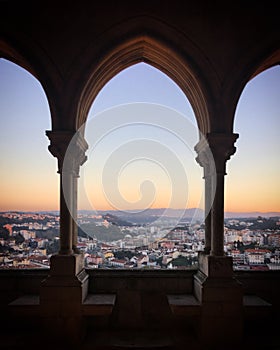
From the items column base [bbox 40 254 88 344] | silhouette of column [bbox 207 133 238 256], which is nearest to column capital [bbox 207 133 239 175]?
silhouette of column [bbox 207 133 238 256]

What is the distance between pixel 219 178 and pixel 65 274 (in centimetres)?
227

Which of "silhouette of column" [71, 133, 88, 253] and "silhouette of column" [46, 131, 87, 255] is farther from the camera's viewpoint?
"silhouette of column" [71, 133, 88, 253]

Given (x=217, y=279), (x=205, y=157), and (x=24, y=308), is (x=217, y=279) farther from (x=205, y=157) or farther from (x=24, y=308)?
(x=24, y=308)

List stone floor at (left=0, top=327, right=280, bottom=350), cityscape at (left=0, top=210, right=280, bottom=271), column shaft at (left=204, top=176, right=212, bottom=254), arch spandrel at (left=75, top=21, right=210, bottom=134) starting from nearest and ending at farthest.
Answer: stone floor at (left=0, top=327, right=280, bottom=350) → arch spandrel at (left=75, top=21, right=210, bottom=134) → column shaft at (left=204, top=176, right=212, bottom=254) → cityscape at (left=0, top=210, right=280, bottom=271)

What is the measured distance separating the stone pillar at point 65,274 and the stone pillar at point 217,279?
153 cm

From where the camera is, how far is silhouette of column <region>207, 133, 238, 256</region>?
14.5 ft

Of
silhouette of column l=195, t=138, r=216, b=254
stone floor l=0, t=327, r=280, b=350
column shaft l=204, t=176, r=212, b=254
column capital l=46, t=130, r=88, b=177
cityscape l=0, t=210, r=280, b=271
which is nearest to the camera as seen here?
stone floor l=0, t=327, r=280, b=350

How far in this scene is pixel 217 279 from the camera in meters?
4.35

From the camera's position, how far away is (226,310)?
4.27m

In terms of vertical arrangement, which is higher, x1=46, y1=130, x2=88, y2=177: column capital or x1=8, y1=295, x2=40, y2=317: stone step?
x1=46, y1=130, x2=88, y2=177: column capital

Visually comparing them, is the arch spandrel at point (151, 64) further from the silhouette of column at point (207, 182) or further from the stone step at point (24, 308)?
the stone step at point (24, 308)

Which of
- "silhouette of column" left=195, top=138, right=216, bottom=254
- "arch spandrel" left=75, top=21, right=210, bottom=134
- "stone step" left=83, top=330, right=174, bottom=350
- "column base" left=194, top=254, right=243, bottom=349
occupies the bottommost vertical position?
"stone step" left=83, top=330, right=174, bottom=350

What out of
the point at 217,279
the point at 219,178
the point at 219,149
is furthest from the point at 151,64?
the point at 217,279

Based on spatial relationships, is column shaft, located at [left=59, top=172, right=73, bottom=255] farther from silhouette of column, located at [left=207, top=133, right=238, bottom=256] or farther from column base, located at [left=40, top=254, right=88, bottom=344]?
silhouette of column, located at [left=207, top=133, right=238, bottom=256]
